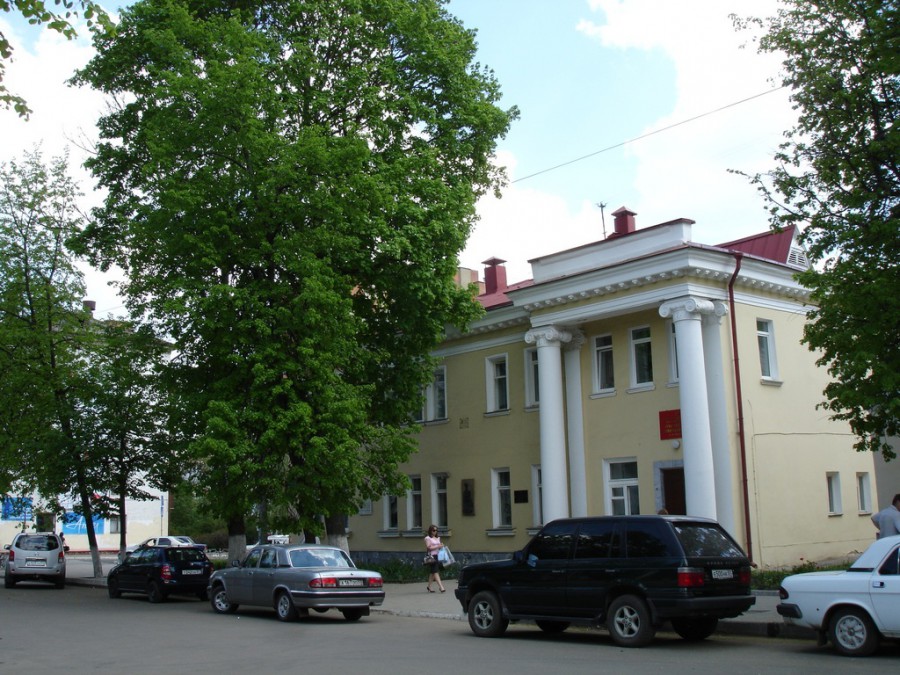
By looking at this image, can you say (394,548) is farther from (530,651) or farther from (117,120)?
(530,651)

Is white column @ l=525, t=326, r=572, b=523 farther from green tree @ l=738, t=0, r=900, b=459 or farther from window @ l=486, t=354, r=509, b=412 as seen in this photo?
green tree @ l=738, t=0, r=900, b=459

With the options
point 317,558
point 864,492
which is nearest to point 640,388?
point 864,492

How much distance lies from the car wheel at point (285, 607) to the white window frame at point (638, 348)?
39.9ft

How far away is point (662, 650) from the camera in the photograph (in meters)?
12.4

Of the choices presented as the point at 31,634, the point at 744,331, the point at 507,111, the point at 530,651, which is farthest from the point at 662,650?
the point at 507,111

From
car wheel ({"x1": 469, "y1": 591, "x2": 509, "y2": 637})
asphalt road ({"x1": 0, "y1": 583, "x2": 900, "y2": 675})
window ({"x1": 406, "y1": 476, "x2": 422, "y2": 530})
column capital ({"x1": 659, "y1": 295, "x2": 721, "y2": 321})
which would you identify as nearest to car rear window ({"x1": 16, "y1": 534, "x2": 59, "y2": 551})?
window ({"x1": 406, "y1": 476, "x2": 422, "y2": 530})

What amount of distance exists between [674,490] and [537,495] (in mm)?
5012

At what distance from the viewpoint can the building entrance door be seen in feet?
80.0

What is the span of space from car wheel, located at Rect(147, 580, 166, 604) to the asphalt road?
13.0 feet

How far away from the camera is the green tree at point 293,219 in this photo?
21.3 meters

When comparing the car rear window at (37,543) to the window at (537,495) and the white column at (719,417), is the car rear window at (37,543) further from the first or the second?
the white column at (719,417)

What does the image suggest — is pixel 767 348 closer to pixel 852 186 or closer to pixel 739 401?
pixel 739 401

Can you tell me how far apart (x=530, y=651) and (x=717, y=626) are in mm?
3407

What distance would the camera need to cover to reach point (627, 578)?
500 inches
